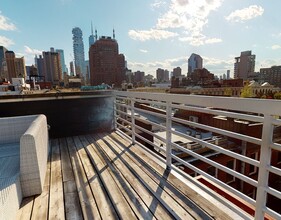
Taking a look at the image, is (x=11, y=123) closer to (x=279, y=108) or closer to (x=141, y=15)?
(x=279, y=108)

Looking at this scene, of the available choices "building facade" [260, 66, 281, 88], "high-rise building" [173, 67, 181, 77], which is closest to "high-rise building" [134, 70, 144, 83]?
"high-rise building" [173, 67, 181, 77]

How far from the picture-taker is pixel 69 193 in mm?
1752

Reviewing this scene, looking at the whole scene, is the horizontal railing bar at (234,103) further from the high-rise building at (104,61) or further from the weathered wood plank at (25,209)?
the high-rise building at (104,61)

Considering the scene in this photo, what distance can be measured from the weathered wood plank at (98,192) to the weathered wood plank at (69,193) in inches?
6.9

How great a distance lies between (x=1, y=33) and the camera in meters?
19.8

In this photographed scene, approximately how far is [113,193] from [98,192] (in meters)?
0.16

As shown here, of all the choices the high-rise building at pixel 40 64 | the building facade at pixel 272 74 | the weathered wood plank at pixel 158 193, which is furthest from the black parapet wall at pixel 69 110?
the high-rise building at pixel 40 64

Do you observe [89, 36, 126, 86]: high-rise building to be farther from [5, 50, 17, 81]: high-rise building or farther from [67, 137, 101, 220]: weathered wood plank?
[67, 137, 101, 220]: weathered wood plank

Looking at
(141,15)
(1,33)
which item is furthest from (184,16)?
(1,33)

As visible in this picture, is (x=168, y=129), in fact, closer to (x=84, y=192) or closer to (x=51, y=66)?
(x=84, y=192)

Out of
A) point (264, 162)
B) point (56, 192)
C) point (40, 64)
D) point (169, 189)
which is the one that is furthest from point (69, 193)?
point (40, 64)

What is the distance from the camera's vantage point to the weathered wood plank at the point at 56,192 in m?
1.47

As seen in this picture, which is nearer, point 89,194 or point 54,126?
point 89,194

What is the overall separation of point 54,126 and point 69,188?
2.48m
